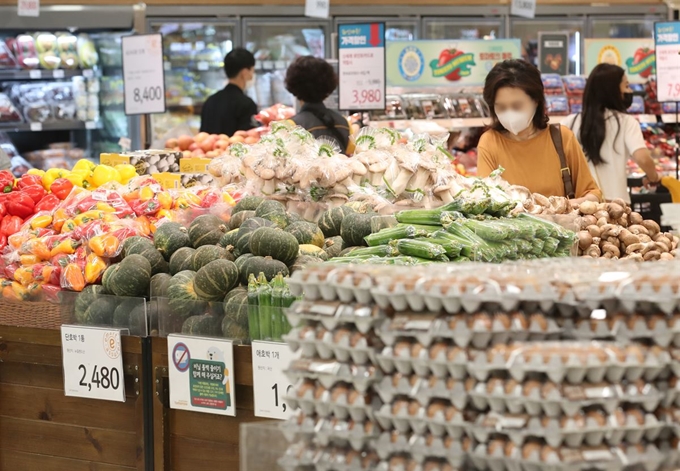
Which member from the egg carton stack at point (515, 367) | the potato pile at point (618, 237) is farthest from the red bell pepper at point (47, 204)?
the egg carton stack at point (515, 367)

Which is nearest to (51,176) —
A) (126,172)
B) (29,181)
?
(29,181)

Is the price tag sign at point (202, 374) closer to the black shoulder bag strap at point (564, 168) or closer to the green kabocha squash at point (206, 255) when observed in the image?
the green kabocha squash at point (206, 255)

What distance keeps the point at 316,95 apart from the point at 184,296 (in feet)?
10.4

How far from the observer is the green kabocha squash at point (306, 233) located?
320 centimetres

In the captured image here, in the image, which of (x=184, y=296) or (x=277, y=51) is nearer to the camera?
(x=184, y=296)

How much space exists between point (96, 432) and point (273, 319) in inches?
30.3

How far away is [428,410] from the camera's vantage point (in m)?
1.51

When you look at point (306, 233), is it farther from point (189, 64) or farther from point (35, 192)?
point (189, 64)

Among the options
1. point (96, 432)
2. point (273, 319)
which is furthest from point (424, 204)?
point (96, 432)

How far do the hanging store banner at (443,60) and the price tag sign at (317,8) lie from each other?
2.13 feet

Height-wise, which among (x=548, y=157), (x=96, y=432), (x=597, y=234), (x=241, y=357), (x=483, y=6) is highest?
(x=483, y=6)

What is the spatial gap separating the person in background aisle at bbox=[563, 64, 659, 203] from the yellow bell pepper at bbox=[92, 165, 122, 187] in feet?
9.13

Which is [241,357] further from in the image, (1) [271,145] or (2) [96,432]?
(1) [271,145]

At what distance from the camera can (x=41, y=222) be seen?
3.70 meters
